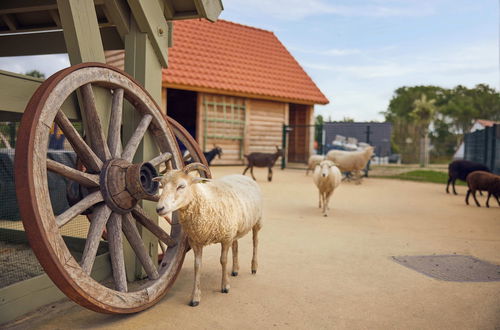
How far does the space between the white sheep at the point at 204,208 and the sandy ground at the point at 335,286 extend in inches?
15.6

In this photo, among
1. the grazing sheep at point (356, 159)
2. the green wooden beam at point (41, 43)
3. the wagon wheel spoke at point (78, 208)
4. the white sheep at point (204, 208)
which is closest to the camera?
the wagon wheel spoke at point (78, 208)

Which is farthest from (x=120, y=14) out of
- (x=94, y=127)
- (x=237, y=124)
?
(x=237, y=124)

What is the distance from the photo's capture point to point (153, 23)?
12.3 ft

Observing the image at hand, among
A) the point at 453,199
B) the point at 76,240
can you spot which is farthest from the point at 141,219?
the point at 453,199

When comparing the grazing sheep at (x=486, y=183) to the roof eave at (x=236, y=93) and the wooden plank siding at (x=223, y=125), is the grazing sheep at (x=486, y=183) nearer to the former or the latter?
the roof eave at (x=236, y=93)

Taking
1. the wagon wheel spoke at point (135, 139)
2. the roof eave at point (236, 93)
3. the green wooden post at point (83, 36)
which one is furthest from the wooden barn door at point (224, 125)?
the green wooden post at point (83, 36)

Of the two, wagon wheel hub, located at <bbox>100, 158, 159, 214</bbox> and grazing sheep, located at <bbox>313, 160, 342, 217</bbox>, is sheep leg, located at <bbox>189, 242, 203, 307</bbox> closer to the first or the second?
wagon wheel hub, located at <bbox>100, 158, 159, 214</bbox>

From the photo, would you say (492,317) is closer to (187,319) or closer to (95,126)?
(187,319)

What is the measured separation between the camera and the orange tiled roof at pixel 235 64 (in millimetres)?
15773

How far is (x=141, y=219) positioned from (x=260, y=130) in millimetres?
15082

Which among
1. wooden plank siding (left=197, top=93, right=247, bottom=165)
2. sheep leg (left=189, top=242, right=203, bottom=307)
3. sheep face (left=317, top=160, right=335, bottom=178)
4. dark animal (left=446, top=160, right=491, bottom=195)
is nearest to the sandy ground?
sheep leg (left=189, top=242, right=203, bottom=307)

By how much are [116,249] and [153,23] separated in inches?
83.7

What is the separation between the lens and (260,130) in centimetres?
1831

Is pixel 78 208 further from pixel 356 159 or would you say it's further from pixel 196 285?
pixel 356 159
